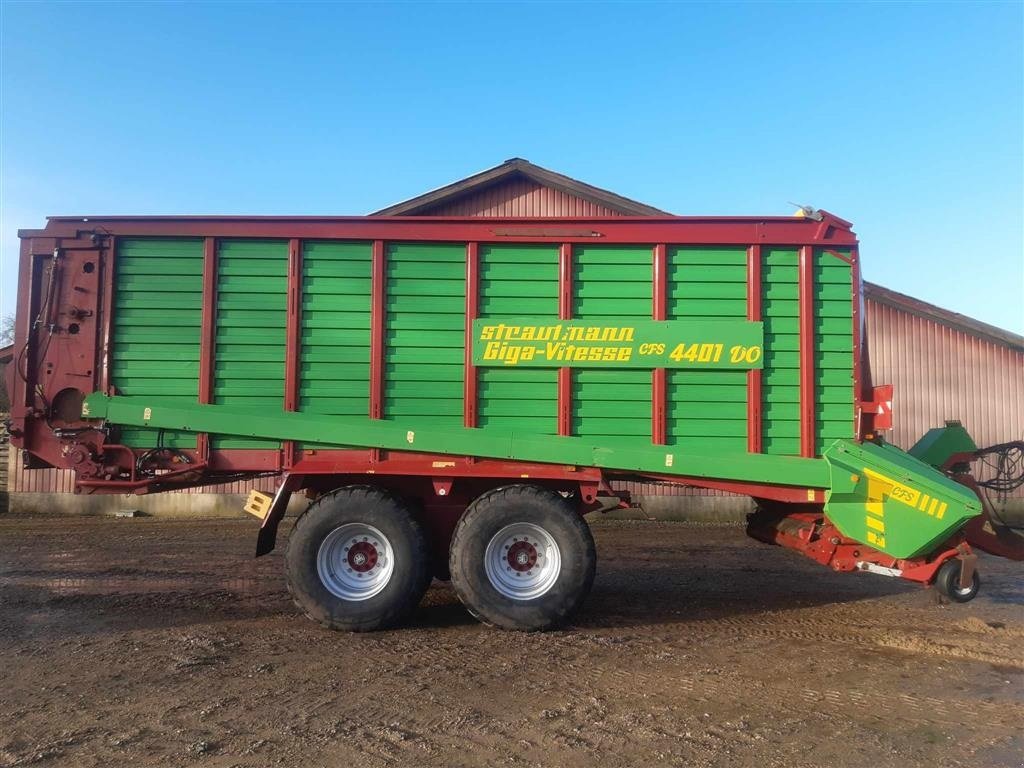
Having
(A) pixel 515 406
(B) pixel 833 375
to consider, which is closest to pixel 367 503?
(A) pixel 515 406

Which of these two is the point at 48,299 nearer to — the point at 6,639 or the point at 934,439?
the point at 6,639

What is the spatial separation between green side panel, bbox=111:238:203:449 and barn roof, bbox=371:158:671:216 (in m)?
7.64

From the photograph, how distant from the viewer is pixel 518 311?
6004 mm

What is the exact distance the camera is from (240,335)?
5980 mm

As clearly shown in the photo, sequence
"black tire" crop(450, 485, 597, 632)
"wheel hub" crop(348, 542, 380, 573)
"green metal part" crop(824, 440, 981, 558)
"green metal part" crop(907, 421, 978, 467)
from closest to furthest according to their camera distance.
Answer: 1. "green metal part" crop(824, 440, 981, 558)
2. "black tire" crop(450, 485, 597, 632)
3. "wheel hub" crop(348, 542, 380, 573)
4. "green metal part" crop(907, 421, 978, 467)

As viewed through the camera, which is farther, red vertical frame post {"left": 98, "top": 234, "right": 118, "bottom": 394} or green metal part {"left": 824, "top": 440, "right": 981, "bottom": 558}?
red vertical frame post {"left": 98, "top": 234, "right": 118, "bottom": 394}

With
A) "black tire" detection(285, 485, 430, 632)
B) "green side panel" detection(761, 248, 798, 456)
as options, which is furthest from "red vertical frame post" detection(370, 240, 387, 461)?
"green side panel" detection(761, 248, 798, 456)

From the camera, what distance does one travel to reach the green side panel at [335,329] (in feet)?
19.5

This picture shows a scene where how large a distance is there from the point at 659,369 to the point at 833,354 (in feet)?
4.75

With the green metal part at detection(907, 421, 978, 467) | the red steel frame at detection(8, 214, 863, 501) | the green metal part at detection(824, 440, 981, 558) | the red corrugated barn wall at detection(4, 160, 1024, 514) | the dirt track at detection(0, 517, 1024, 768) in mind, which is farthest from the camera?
the red corrugated barn wall at detection(4, 160, 1024, 514)

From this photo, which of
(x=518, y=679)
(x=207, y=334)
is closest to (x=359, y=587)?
(x=518, y=679)

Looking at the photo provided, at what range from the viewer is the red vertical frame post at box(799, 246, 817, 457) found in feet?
19.2

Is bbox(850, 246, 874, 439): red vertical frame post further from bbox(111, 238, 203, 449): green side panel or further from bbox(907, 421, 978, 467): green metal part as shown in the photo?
bbox(111, 238, 203, 449): green side panel

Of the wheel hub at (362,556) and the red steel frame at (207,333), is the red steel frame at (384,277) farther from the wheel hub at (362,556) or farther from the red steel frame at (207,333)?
the wheel hub at (362,556)
